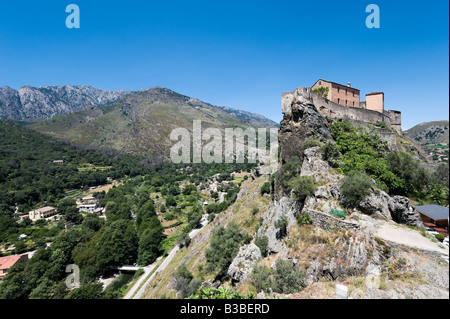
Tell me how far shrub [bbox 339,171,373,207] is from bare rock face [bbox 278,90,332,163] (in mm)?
8409

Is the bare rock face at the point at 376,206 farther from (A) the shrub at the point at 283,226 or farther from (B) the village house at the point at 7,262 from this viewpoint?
(B) the village house at the point at 7,262

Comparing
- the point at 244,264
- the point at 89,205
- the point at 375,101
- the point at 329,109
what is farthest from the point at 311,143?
the point at 89,205

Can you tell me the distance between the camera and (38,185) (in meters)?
76.8

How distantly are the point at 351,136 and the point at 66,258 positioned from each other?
159ft

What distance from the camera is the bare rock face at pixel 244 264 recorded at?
1494 cm

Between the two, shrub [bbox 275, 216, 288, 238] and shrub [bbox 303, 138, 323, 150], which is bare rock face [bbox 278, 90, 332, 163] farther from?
shrub [bbox 275, 216, 288, 238]

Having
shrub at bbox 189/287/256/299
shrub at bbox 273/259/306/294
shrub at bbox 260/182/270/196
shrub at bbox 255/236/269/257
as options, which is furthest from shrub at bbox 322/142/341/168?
shrub at bbox 189/287/256/299

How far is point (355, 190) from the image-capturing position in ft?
40.9

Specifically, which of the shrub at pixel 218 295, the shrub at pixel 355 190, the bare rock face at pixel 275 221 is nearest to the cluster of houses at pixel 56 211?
the bare rock face at pixel 275 221

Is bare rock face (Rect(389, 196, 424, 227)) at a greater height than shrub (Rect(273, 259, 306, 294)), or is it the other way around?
bare rock face (Rect(389, 196, 424, 227))

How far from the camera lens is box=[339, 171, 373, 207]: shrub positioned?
12.3 m

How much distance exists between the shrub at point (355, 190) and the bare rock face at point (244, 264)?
8.39 metres
